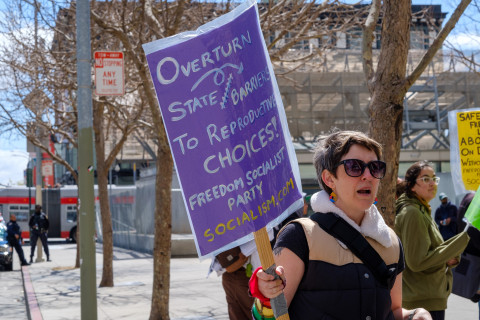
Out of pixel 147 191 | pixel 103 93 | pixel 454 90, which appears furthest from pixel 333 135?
pixel 454 90

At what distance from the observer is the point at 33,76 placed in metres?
17.3

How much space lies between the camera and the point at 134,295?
13.6m

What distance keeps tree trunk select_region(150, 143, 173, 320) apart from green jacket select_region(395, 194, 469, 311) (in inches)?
183

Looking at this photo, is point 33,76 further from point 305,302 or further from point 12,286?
point 305,302

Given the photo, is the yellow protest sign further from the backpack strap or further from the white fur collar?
the backpack strap

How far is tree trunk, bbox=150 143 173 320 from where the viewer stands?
9.52 m

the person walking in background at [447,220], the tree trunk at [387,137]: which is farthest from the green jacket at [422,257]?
the person walking in background at [447,220]

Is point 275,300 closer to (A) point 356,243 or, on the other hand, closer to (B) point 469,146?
(A) point 356,243

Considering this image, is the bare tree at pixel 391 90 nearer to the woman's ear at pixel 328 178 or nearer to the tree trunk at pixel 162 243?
the woman's ear at pixel 328 178

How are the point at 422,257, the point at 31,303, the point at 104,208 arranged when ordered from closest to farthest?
the point at 422,257 → the point at 31,303 → the point at 104,208

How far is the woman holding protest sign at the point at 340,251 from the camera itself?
2.90m

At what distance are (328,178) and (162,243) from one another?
22.2ft

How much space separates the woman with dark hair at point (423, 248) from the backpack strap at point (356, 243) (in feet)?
7.14

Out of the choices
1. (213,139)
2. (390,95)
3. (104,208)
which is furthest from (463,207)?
(104,208)
